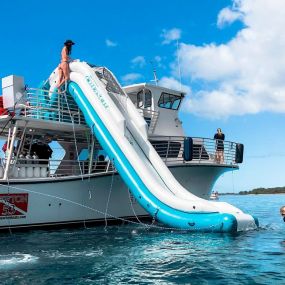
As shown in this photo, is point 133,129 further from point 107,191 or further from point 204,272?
point 204,272

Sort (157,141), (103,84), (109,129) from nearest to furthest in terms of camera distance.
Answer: (109,129), (103,84), (157,141)

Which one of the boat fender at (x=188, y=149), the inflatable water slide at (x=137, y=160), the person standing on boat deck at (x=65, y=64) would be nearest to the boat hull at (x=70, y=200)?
the boat fender at (x=188, y=149)

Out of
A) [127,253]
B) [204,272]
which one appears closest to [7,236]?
[127,253]

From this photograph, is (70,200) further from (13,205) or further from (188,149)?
(188,149)

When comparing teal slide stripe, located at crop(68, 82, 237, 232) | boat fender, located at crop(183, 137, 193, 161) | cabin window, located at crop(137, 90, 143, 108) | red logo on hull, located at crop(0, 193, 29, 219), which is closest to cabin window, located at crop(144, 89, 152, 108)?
cabin window, located at crop(137, 90, 143, 108)

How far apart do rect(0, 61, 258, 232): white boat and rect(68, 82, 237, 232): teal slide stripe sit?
32mm

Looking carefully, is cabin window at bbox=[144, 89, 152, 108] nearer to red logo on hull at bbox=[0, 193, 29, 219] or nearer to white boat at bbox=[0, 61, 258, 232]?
white boat at bbox=[0, 61, 258, 232]

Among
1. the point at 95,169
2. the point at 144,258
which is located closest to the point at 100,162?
the point at 95,169

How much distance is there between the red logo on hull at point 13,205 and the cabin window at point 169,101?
8649 mm

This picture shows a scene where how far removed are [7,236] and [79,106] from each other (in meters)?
5.56

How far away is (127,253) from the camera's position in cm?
1026

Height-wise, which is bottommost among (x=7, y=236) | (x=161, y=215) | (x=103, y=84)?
(x=7, y=236)

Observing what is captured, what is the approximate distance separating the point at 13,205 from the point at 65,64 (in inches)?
243

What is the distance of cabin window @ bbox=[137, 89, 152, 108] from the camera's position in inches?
811
